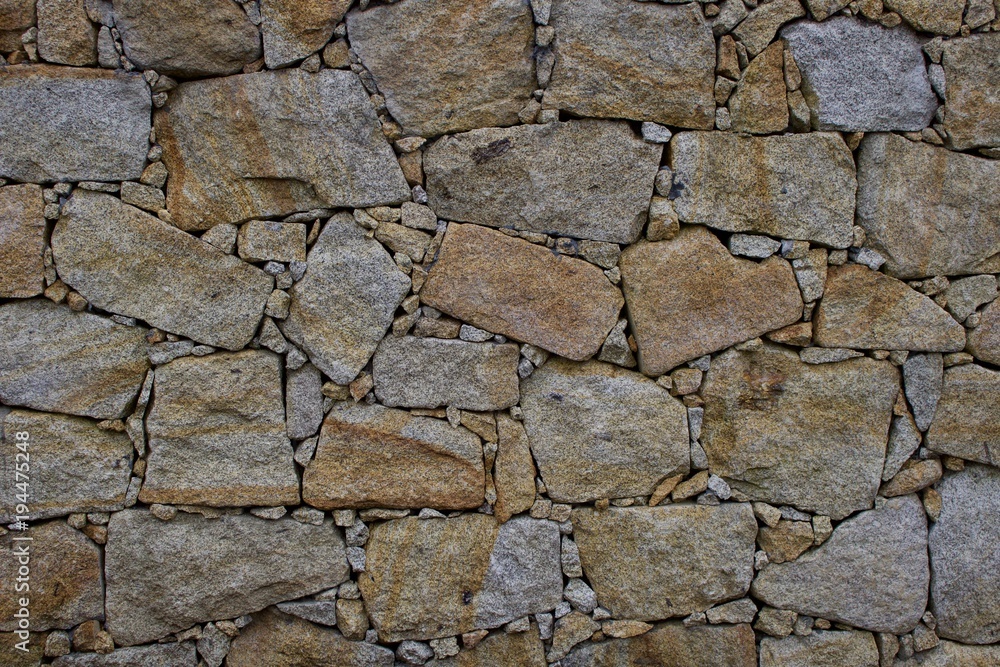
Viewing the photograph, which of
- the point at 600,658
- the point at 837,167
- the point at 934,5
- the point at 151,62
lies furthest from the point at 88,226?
the point at 934,5

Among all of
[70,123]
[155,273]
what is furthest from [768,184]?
[70,123]

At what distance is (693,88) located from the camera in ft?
7.30

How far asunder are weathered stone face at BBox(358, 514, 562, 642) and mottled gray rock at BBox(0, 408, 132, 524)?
0.93 metres

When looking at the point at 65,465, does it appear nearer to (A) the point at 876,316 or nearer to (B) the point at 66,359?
(B) the point at 66,359

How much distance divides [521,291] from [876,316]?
131cm

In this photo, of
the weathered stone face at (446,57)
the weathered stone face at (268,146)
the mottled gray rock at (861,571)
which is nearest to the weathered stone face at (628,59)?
the weathered stone face at (446,57)

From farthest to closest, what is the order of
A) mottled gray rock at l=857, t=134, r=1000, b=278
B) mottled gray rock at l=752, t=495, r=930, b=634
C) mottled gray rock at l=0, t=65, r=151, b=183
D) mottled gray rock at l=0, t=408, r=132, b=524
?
mottled gray rock at l=752, t=495, r=930, b=634 → mottled gray rock at l=857, t=134, r=1000, b=278 → mottled gray rock at l=0, t=408, r=132, b=524 → mottled gray rock at l=0, t=65, r=151, b=183

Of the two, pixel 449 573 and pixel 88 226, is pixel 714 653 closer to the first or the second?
pixel 449 573

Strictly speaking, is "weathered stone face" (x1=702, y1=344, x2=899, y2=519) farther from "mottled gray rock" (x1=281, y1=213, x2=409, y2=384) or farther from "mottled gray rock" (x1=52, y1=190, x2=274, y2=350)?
"mottled gray rock" (x1=52, y1=190, x2=274, y2=350)

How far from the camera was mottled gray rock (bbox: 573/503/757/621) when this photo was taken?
2379 millimetres

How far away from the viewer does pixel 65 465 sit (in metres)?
2.21

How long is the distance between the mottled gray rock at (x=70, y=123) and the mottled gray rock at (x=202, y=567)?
3.91 ft

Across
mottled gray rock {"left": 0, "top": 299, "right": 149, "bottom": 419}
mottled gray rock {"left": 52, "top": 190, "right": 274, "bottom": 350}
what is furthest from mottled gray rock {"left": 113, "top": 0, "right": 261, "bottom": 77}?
mottled gray rock {"left": 0, "top": 299, "right": 149, "bottom": 419}

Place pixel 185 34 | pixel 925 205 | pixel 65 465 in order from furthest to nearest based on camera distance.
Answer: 1. pixel 925 205
2. pixel 65 465
3. pixel 185 34
